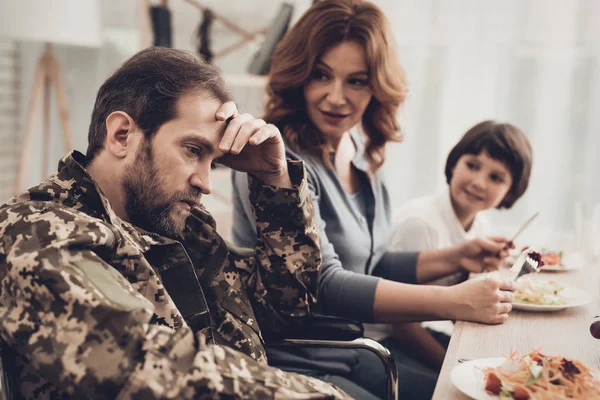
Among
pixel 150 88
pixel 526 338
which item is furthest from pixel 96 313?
pixel 526 338

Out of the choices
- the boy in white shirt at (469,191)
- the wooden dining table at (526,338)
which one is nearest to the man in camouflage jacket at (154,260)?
the wooden dining table at (526,338)

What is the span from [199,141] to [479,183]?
133cm

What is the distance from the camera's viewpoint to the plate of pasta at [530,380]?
0.92 m

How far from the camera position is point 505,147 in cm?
232

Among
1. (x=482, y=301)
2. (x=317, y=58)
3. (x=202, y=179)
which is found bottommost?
(x=482, y=301)

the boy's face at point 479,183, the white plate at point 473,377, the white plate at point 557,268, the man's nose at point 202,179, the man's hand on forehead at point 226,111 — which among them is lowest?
the white plate at point 557,268

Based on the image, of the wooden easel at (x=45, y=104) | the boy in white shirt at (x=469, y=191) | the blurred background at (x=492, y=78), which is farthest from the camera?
the wooden easel at (x=45, y=104)

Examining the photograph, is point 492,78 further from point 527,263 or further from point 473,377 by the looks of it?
point 473,377

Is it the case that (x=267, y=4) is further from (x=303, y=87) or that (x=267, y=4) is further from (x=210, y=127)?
(x=210, y=127)

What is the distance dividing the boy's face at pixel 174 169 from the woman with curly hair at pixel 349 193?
1.43 ft

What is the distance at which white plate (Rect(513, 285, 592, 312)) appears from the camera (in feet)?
4.80

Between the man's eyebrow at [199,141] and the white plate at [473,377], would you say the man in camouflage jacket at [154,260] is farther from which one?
the white plate at [473,377]

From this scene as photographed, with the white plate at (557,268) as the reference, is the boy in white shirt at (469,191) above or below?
above

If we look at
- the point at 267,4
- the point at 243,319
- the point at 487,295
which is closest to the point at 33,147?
the point at 267,4
